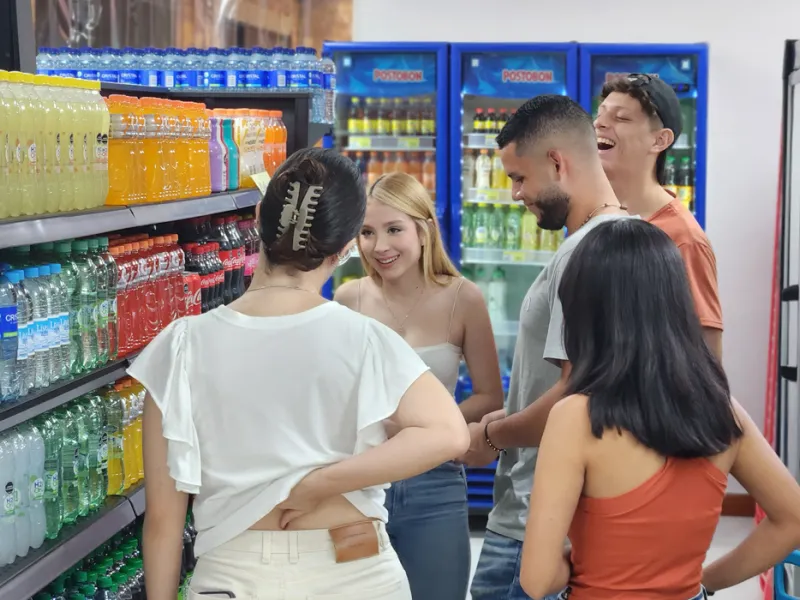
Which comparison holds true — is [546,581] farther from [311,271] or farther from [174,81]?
[174,81]

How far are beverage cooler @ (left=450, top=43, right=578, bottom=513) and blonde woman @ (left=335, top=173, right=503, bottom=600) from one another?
2.77 m

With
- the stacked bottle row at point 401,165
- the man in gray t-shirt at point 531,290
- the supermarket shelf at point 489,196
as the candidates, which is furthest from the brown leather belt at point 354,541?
the stacked bottle row at point 401,165

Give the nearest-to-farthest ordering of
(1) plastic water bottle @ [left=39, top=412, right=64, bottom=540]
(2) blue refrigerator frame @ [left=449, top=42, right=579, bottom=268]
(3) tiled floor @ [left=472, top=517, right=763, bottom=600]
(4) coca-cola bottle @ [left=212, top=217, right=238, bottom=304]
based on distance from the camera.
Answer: (1) plastic water bottle @ [left=39, top=412, right=64, bottom=540], (4) coca-cola bottle @ [left=212, top=217, right=238, bottom=304], (3) tiled floor @ [left=472, top=517, right=763, bottom=600], (2) blue refrigerator frame @ [left=449, top=42, right=579, bottom=268]

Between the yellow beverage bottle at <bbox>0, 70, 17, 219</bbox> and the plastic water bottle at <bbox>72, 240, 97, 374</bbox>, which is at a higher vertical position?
A: the yellow beverage bottle at <bbox>0, 70, 17, 219</bbox>

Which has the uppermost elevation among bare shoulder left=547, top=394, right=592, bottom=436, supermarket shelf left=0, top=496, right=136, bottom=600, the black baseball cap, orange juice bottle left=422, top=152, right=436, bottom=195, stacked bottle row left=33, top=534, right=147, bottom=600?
the black baseball cap

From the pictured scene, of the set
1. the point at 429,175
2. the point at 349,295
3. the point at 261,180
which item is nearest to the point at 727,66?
the point at 429,175

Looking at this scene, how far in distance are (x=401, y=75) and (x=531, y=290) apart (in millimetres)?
3773

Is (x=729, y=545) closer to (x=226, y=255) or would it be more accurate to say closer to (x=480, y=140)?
(x=480, y=140)

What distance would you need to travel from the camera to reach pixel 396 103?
6.41 m

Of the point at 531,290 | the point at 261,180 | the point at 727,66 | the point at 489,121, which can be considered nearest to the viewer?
the point at 531,290

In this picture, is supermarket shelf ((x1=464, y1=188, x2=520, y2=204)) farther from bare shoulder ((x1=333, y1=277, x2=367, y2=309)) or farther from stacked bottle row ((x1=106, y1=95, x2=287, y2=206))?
bare shoulder ((x1=333, y1=277, x2=367, y2=309))

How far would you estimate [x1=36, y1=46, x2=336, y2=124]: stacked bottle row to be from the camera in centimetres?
443

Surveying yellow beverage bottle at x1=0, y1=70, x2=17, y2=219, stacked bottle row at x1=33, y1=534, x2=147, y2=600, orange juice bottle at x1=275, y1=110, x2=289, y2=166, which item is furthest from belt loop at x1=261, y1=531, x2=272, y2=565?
orange juice bottle at x1=275, y1=110, x2=289, y2=166

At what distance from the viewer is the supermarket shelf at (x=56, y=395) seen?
239 cm
